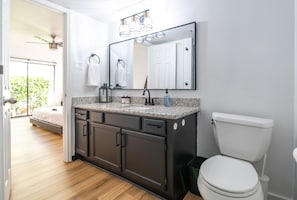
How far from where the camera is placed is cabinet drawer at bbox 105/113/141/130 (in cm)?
166

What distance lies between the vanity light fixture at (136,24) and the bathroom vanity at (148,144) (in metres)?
1.23

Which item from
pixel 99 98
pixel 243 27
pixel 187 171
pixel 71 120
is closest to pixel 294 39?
pixel 243 27

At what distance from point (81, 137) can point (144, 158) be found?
3.83 ft

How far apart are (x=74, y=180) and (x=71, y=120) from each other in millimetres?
868

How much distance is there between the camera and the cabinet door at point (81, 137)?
7.37 ft

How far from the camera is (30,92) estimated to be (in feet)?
19.0

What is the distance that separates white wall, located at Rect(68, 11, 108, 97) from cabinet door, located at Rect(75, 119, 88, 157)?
463 millimetres

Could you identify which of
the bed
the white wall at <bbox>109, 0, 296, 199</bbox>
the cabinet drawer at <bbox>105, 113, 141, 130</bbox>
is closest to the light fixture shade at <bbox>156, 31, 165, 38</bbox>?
the white wall at <bbox>109, 0, 296, 199</bbox>

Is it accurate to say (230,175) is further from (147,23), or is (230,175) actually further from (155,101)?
(147,23)

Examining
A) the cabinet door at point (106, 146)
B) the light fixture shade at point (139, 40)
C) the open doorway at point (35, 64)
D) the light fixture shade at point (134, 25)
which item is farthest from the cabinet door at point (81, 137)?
the open doorway at point (35, 64)

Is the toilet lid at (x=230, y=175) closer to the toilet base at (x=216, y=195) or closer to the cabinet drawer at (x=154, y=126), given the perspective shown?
the toilet base at (x=216, y=195)

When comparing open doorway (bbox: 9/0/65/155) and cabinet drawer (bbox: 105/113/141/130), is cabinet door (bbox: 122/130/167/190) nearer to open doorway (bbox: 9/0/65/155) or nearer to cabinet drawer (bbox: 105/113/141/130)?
cabinet drawer (bbox: 105/113/141/130)

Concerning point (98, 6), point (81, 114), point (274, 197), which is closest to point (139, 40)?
point (98, 6)

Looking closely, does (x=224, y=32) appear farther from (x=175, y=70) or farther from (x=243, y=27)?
(x=175, y=70)
